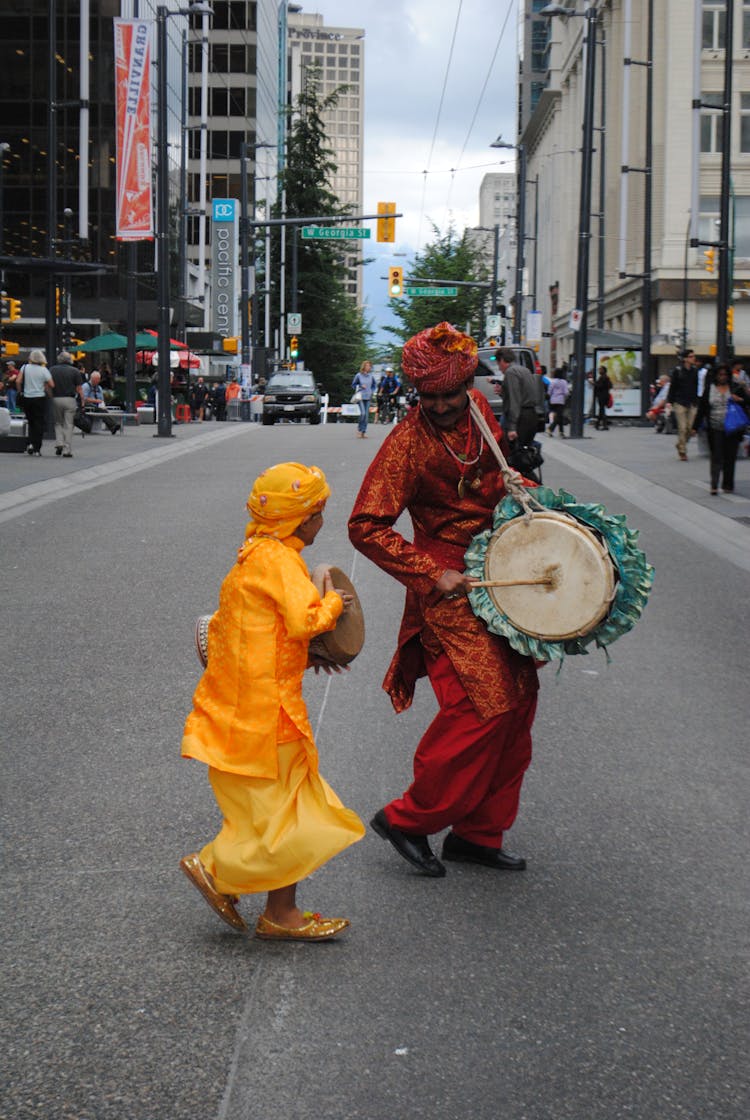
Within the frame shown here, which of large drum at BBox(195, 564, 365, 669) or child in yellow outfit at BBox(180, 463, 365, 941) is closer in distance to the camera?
child in yellow outfit at BBox(180, 463, 365, 941)

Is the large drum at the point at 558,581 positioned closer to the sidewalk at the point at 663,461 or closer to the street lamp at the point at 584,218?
the sidewalk at the point at 663,461

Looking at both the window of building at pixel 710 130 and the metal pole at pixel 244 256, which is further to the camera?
the window of building at pixel 710 130

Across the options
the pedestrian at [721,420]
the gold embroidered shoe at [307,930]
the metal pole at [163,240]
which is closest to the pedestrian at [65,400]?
the metal pole at [163,240]

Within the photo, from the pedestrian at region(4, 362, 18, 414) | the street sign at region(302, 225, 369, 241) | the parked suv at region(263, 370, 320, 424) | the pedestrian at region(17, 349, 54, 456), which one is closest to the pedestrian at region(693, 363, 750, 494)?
the pedestrian at region(17, 349, 54, 456)

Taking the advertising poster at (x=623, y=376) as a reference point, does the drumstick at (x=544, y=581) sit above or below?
below

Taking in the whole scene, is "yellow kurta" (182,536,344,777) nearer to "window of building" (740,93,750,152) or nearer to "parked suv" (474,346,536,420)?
"parked suv" (474,346,536,420)

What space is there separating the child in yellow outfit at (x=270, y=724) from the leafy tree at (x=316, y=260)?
73439mm

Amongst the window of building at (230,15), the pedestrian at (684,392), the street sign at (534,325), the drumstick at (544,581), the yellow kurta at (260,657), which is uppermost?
the window of building at (230,15)

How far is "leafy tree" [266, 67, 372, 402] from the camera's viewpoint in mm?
80375

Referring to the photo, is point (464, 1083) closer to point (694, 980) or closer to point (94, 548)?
point (694, 980)

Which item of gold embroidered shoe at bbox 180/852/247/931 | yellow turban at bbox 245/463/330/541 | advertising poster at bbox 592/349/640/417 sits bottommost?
gold embroidered shoe at bbox 180/852/247/931

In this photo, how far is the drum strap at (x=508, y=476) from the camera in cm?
451

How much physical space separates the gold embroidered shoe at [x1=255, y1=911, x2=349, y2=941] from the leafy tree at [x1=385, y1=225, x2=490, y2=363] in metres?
78.8

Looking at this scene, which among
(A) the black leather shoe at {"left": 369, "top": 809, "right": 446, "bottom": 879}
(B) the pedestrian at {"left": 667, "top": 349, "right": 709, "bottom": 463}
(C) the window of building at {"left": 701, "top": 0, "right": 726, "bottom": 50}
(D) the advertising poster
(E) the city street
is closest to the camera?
(E) the city street
